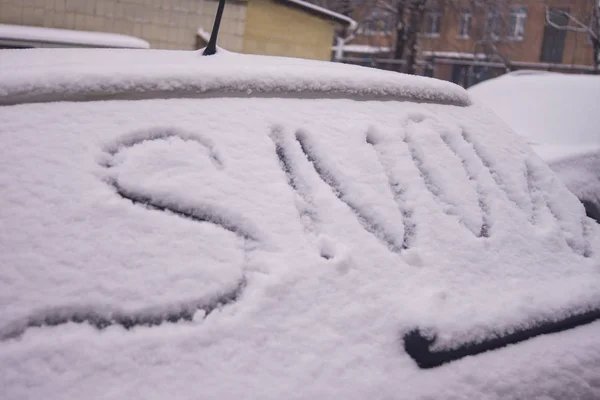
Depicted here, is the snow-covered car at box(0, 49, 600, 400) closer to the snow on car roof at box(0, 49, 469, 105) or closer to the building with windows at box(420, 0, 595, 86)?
the snow on car roof at box(0, 49, 469, 105)

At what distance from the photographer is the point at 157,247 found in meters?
0.94

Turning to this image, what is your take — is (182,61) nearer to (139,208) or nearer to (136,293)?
(139,208)

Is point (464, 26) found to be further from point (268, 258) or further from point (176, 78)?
point (268, 258)

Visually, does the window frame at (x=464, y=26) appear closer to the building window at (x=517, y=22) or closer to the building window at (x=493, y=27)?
the building window at (x=493, y=27)

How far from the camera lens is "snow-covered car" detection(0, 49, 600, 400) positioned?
85 centimetres

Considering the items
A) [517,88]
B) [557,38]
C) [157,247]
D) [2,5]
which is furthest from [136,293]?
[557,38]

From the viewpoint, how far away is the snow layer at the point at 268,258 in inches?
33.3

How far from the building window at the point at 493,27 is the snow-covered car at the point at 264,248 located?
26815mm

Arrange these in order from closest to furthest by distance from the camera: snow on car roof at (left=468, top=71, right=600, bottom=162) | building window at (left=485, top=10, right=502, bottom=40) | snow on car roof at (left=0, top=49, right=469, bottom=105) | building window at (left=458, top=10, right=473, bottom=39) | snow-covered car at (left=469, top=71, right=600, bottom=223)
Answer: snow on car roof at (left=0, top=49, right=469, bottom=105)
snow-covered car at (left=469, top=71, right=600, bottom=223)
snow on car roof at (left=468, top=71, right=600, bottom=162)
building window at (left=485, top=10, right=502, bottom=40)
building window at (left=458, top=10, right=473, bottom=39)

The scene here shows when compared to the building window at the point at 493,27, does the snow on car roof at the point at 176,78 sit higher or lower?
lower

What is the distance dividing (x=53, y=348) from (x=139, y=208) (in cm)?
29

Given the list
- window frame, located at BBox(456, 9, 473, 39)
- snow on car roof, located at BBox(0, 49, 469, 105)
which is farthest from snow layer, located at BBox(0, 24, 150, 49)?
window frame, located at BBox(456, 9, 473, 39)

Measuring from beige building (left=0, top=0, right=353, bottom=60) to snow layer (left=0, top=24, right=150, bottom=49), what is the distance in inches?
0.5

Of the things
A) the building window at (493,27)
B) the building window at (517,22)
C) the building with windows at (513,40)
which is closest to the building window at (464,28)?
the building with windows at (513,40)
